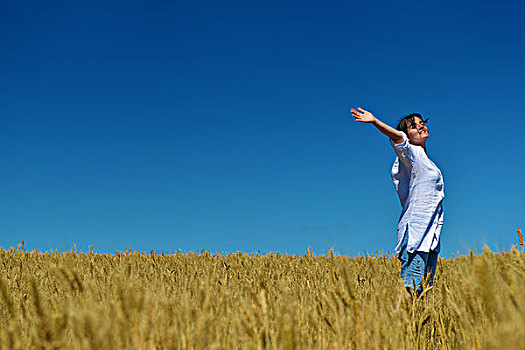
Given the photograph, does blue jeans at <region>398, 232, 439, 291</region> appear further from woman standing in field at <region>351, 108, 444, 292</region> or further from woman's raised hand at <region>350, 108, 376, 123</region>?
woman's raised hand at <region>350, 108, 376, 123</region>

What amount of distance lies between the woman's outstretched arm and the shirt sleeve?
0.13ft

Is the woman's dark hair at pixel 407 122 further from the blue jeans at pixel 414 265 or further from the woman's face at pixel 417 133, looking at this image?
the blue jeans at pixel 414 265

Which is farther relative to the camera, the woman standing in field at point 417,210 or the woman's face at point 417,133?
the woman's face at point 417,133

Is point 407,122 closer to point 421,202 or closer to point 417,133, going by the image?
point 417,133

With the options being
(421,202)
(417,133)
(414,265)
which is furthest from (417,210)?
(417,133)

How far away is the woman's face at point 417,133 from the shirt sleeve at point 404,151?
1.13ft

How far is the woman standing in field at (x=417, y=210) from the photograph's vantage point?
3777mm

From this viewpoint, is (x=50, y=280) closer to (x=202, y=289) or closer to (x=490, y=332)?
(x=202, y=289)

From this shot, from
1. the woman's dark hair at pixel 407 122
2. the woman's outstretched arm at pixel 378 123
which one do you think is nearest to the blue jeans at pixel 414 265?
the woman's outstretched arm at pixel 378 123

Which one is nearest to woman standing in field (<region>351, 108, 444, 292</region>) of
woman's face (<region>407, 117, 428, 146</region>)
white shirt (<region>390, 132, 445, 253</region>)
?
white shirt (<region>390, 132, 445, 253</region>)

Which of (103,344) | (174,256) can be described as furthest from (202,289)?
(174,256)

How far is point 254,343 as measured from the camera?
2.00 m

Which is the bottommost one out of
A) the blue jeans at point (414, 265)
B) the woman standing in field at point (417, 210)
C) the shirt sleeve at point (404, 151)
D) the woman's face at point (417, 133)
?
the blue jeans at point (414, 265)

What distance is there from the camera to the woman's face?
420 centimetres
